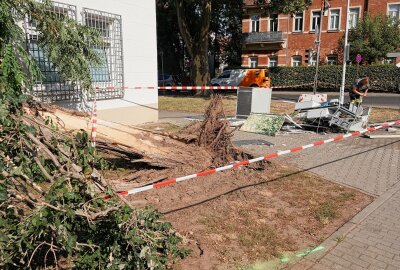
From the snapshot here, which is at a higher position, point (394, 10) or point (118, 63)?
point (394, 10)

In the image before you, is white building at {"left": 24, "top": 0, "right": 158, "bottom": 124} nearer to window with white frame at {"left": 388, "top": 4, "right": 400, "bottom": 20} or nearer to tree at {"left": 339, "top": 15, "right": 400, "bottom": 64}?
tree at {"left": 339, "top": 15, "right": 400, "bottom": 64}

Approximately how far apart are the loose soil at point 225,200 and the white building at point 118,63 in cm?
281

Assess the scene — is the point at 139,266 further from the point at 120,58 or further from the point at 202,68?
the point at 202,68

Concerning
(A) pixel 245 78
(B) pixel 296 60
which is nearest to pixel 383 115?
(A) pixel 245 78

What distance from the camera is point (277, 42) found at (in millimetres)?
37375

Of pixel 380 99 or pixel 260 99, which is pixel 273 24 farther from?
pixel 260 99

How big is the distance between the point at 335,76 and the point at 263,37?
10.1 meters

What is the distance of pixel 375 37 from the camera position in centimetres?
2877

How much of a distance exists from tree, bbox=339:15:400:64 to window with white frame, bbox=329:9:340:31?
4.81 m

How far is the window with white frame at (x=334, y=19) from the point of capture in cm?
3487

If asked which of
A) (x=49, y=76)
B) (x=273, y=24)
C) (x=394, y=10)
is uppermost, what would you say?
(x=394, y=10)

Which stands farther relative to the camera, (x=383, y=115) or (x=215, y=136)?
(x=383, y=115)

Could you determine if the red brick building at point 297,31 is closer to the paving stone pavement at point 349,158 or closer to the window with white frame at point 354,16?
the window with white frame at point 354,16

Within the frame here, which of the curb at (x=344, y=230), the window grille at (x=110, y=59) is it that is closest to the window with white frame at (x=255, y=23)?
the window grille at (x=110, y=59)
